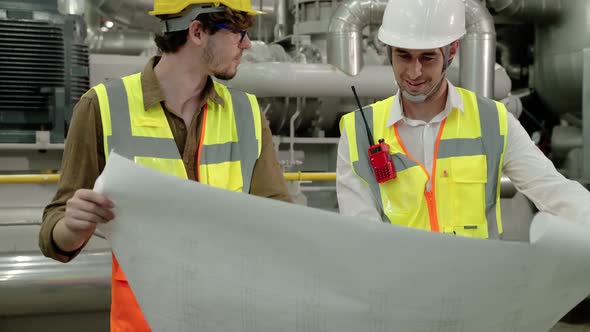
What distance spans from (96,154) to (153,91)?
21 centimetres

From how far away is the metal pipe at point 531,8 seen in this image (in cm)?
791

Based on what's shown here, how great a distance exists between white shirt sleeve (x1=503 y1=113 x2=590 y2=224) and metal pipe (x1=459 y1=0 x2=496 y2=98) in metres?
4.20

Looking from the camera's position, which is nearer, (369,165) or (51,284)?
(369,165)

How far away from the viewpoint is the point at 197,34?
1818 millimetres

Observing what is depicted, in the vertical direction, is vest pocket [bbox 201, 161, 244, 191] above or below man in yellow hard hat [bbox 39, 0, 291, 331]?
below

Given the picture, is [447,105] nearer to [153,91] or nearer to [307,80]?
[153,91]

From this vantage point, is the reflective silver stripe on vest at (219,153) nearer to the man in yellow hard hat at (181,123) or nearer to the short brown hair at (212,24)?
the man in yellow hard hat at (181,123)

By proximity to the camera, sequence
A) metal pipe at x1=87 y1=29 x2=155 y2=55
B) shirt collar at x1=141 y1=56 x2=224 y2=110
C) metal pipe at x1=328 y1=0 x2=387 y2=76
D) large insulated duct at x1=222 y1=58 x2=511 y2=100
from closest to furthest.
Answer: shirt collar at x1=141 y1=56 x2=224 y2=110, large insulated duct at x1=222 y1=58 x2=511 y2=100, metal pipe at x1=328 y1=0 x2=387 y2=76, metal pipe at x1=87 y1=29 x2=155 y2=55

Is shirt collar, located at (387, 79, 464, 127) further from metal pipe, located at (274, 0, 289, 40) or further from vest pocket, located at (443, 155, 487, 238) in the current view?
metal pipe, located at (274, 0, 289, 40)

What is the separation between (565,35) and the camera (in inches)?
310

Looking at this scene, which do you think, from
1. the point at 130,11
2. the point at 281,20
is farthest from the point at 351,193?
the point at 281,20

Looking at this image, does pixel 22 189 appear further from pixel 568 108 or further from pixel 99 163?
pixel 568 108

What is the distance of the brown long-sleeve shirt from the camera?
1.66 m

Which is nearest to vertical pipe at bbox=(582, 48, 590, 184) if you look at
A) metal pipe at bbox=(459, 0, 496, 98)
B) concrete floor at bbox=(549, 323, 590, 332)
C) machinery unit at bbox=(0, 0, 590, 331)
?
machinery unit at bbox=(0, 0, 590, 331)
